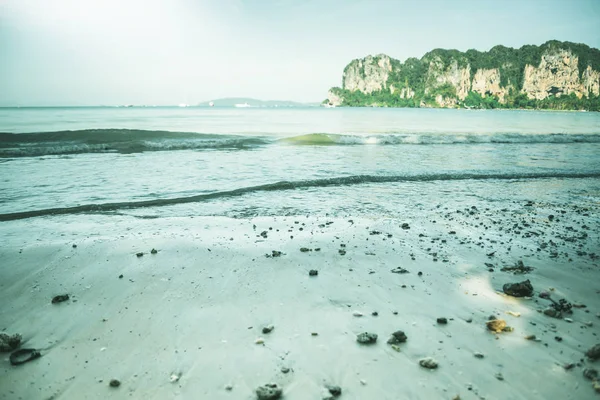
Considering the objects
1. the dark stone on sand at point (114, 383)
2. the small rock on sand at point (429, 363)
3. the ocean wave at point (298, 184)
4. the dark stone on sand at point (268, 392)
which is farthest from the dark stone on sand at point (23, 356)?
the ocean wave at point (298, 184)

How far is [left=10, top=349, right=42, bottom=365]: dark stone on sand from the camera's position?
11.6ft

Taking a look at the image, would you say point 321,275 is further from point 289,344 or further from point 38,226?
point 38,226

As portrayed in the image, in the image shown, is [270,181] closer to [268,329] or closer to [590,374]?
[268,329]

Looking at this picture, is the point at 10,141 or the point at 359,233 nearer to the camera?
the point at 359,233

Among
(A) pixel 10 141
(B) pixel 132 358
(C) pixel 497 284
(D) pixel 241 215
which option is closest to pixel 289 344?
(B) pixel 132 358

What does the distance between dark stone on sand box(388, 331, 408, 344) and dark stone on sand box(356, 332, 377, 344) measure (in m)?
0.19

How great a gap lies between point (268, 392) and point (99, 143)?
29975mm

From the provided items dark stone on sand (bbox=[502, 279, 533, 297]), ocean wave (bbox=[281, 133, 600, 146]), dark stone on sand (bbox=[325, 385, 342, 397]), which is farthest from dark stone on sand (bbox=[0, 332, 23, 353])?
ocean wave (bbox=[281, 133, 600, 146])

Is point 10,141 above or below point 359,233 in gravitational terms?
above

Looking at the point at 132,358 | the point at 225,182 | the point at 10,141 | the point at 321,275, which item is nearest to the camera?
the point at 132,358

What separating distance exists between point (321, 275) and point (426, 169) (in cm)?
1318

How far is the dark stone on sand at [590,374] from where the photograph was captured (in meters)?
3.19

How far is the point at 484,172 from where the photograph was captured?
53.5 feet

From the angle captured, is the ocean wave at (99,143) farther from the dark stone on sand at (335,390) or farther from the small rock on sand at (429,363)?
the small rock on sand at (429,363)
